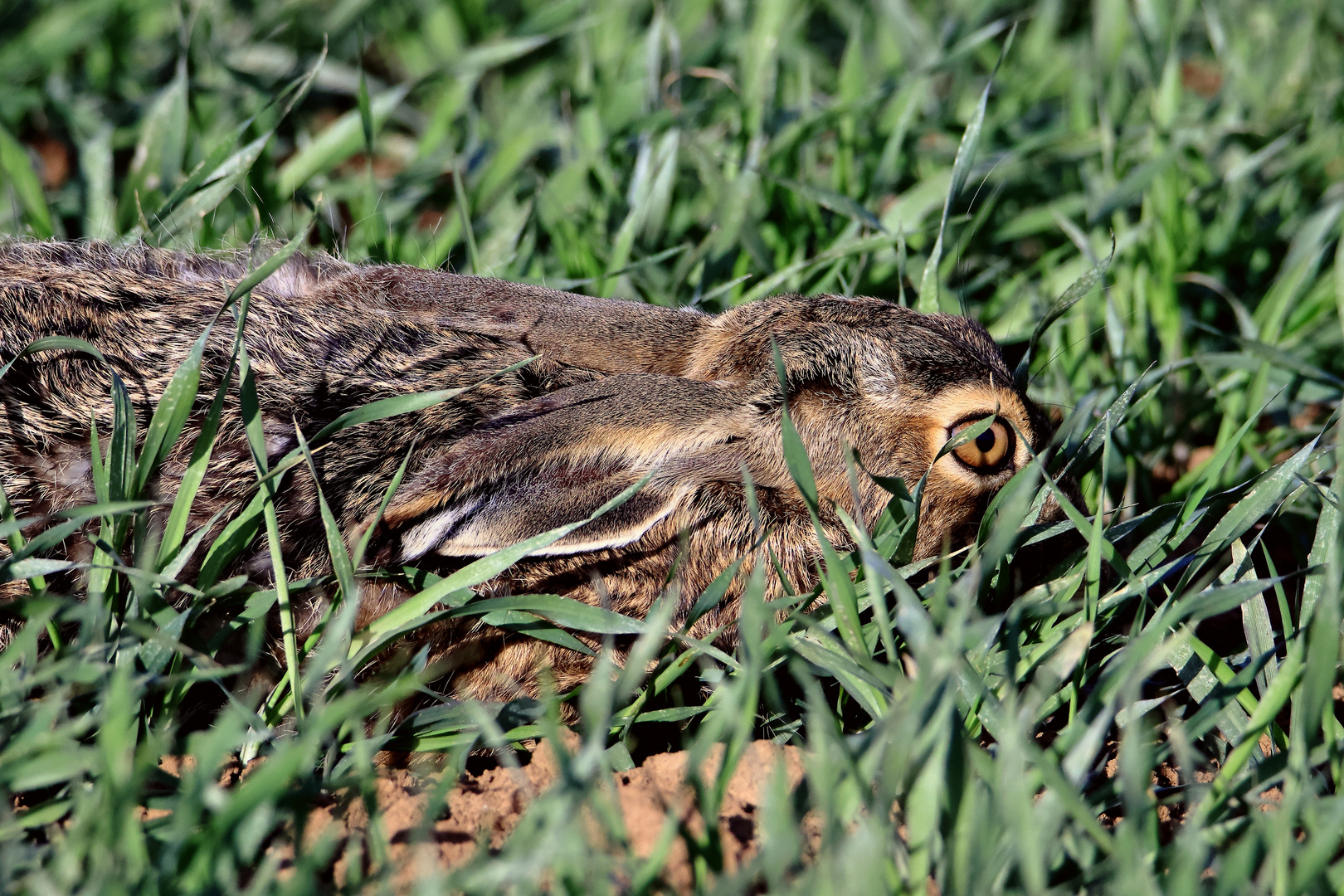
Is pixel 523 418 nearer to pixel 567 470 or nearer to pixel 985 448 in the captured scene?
pixel 567 470

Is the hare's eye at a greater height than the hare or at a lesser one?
lesser

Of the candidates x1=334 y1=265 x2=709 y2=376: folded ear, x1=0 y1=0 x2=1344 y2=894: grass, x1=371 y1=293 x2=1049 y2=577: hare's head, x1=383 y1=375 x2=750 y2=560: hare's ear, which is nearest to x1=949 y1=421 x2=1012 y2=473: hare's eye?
x1=371 y1=293 x2=1049 y2=577: hare's head

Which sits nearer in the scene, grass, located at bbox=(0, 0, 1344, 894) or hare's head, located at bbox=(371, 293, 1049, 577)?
grass, located at bbox=(0, 0, 1344, 894)

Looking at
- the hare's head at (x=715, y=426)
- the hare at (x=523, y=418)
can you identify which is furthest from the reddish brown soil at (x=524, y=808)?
the hare's head at (x=715, y=426)

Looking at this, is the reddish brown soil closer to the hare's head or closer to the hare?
the hare

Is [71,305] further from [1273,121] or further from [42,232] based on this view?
[1273,121]

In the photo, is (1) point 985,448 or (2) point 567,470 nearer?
(2) point 567,470

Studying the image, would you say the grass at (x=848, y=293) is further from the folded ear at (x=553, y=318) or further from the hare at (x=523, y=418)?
the folded ear at (x=553, y=318)

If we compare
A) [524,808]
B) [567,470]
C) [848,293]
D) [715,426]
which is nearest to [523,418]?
[567,470]
